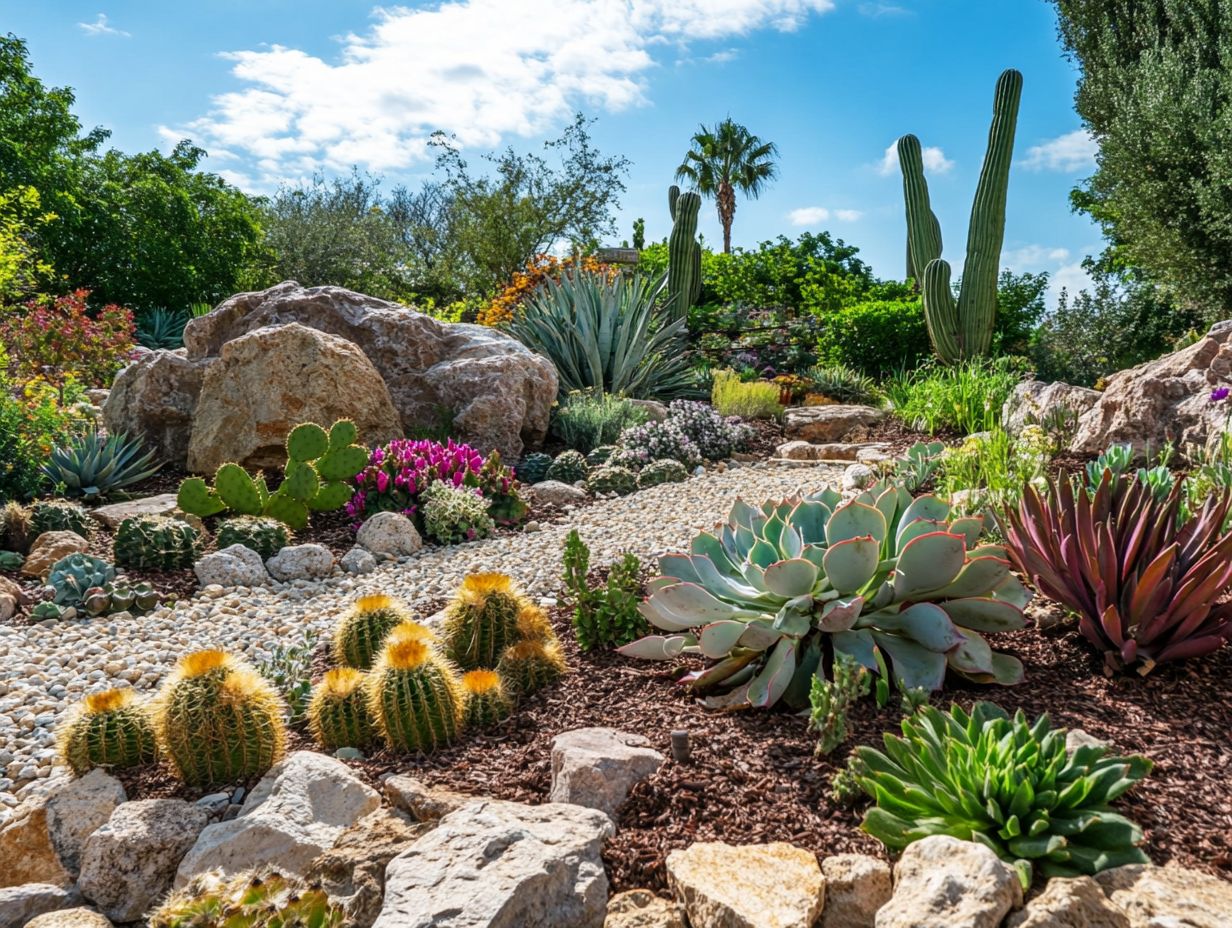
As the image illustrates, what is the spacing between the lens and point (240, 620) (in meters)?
4.89

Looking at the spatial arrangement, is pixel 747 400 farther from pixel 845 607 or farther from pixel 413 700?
pixel 413 700

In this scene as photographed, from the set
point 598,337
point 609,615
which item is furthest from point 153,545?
point 598,337

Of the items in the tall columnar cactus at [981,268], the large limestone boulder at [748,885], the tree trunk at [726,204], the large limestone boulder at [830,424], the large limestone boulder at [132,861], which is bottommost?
the large limestone boulder at [132,861]

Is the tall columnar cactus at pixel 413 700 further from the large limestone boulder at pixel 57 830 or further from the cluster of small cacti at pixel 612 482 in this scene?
the cluster of small cacti at pixel 612 482

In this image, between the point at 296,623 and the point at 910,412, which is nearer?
the point at 296,623

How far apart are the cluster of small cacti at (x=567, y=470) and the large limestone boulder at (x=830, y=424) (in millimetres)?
3139

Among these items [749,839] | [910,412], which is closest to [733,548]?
[749,839]

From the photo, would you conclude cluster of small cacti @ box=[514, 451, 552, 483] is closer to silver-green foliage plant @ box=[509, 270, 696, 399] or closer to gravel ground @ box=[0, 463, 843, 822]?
gravel ground @ box=[0, 463, 843, 822]

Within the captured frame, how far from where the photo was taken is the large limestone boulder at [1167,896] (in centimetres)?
170

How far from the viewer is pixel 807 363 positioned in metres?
14.5

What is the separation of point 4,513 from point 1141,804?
6753 millimetres

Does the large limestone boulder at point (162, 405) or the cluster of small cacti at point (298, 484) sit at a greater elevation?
the large limestone boulder at point (162, 405)

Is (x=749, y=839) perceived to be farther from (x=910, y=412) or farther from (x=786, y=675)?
(x=910, y=412)

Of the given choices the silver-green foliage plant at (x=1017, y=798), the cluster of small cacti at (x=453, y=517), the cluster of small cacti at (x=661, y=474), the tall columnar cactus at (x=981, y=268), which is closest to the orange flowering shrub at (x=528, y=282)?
the tall columnar cactus at (x=981, y=268)
